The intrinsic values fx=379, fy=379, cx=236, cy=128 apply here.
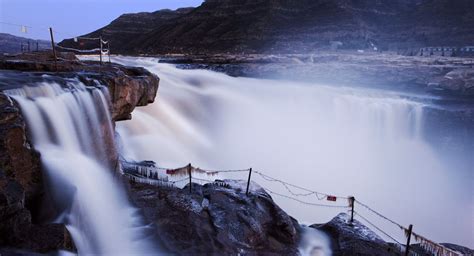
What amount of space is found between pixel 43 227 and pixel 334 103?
71.6 feet

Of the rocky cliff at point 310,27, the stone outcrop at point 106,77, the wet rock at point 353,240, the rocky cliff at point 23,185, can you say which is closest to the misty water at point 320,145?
the stone outcrop at point 106,77

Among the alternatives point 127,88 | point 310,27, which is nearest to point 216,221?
point 127,88

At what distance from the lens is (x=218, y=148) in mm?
21297

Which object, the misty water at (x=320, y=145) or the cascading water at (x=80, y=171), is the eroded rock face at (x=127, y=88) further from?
the misty water at (x=320, y=145)

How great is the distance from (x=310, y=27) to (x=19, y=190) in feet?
250

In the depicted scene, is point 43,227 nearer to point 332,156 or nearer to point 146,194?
point 146,194

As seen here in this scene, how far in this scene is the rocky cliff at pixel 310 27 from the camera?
2621 inches

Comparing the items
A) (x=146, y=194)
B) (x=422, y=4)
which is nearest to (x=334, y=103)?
(x=146, y=194)

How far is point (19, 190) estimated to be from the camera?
23.9 ft

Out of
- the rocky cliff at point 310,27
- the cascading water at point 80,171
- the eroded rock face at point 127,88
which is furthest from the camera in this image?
the rocky cliff at point 310,27

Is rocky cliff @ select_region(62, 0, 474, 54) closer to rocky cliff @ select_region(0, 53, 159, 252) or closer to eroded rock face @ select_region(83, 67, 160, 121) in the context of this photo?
eroded rock face @ select_region(83, 67, 160, 121)

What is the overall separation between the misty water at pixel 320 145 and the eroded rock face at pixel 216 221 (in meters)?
5.67

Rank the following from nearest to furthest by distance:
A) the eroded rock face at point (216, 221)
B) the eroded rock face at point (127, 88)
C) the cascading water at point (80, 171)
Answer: the cascading water at point (80, 171), the eroded rock face at point (216, 221), the eroded rock face at point (127, 88)

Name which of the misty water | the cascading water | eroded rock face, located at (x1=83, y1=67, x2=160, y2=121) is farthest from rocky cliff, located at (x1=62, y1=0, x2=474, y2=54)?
the cascading water
